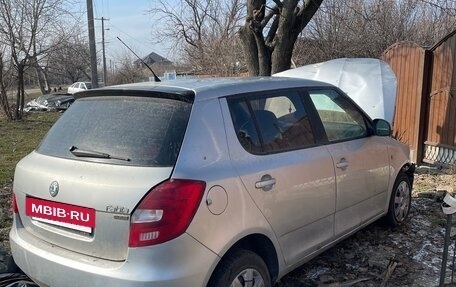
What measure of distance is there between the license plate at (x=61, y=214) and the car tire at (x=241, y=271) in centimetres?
78

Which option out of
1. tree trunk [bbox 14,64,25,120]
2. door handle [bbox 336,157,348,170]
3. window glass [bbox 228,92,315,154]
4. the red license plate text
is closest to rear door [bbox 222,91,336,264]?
window glass [bbox 228,92,315,154]

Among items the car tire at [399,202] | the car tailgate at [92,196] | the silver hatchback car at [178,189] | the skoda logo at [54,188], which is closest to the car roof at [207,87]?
the silver hatchback car at [178,189]

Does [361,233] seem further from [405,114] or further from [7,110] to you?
[7,110]

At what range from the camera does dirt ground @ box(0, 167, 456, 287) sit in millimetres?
3778

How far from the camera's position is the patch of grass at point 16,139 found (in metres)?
Result: 8.19

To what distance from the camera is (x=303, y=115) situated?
11.7ft

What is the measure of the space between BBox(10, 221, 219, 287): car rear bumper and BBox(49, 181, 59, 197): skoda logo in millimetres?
321

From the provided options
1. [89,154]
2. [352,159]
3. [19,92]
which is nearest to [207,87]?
[89,154]

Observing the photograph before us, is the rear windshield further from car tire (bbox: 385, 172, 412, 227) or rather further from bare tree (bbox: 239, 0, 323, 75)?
bare tree (bbox: 239, 0, 323, 75)

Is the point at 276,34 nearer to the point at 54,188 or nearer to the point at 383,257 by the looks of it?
the point at 383,257

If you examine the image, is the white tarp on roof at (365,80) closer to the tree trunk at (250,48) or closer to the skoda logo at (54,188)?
the tree trunk at (250,48)

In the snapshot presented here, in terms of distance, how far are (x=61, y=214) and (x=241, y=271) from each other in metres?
1.12

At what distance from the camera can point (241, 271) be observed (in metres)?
2.75

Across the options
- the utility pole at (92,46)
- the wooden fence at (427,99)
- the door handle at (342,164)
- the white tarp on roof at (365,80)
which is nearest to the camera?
the door handle at (342,164)
